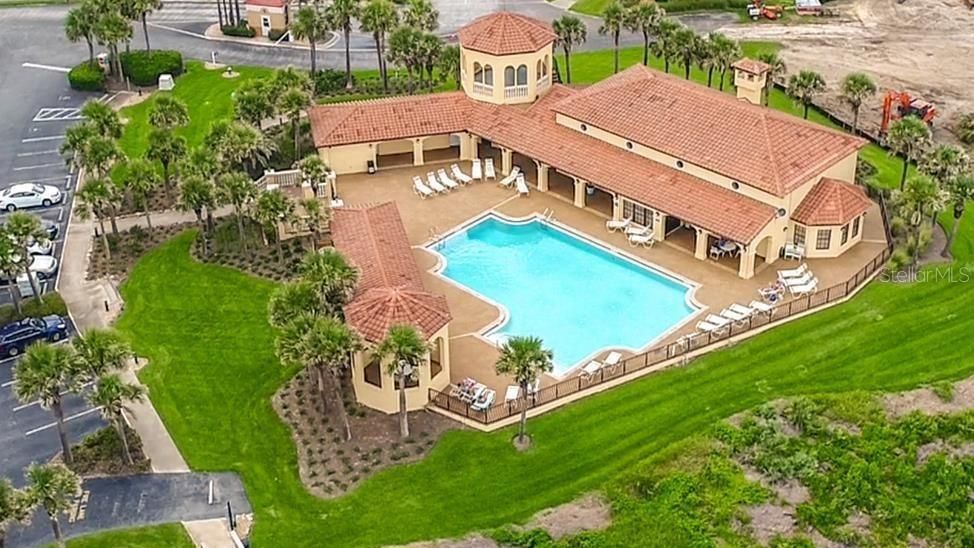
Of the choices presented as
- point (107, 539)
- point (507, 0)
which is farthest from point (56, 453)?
point (507, 0)

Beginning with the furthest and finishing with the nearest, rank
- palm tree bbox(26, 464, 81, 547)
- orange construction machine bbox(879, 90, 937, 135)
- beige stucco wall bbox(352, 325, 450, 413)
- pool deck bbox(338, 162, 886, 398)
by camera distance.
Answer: orange construction machine bbox(879, 90, 937, 135)
pool deck bbox(338, 162, 886, 398)
beige stucco wall bbox(352, 325, 450, 413)
palm tree bbox(26, 464, 81, 547)

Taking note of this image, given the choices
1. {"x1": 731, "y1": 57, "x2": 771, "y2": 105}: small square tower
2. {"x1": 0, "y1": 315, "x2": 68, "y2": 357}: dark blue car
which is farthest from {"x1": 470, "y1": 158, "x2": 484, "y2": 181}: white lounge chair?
{"x1": 0, "y1": 315, "x2": 68, "y2": 357}: dark blue car

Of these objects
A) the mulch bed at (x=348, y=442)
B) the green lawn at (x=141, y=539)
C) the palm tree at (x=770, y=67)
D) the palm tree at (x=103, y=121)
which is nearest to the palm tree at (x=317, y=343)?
the mulch bed at (x=348, y=442)

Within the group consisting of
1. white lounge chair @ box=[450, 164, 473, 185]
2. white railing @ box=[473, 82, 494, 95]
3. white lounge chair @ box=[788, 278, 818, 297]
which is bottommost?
white lounge chair @ box=[788, 278, 818, 297]

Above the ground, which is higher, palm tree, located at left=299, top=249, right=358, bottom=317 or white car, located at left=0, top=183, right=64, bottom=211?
palm tree, located at left=299, top=249, right=358, bottom=317

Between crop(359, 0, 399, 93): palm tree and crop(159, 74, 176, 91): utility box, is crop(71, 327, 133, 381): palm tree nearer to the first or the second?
crop(359, 0, 399, 93): palm tree

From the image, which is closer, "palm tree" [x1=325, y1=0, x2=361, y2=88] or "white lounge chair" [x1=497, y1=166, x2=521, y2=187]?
"white lounge chair" [x1=497, y1=166, x2=521, y2=187]
